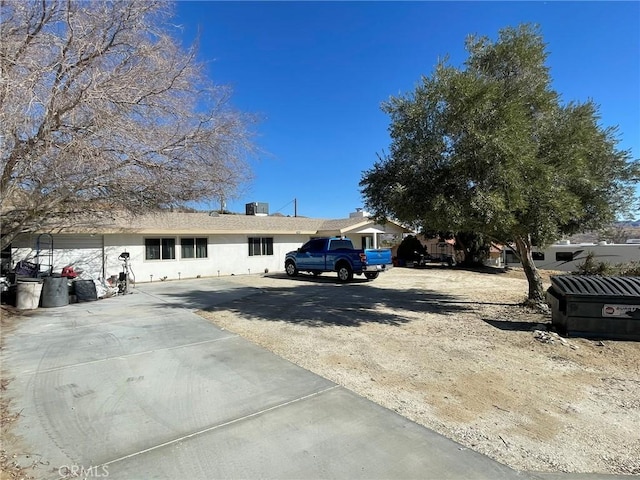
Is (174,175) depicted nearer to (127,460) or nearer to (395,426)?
(127,460)

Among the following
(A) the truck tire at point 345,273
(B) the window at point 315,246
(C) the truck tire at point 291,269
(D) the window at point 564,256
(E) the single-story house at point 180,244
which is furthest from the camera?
(D) the window at point 564,256

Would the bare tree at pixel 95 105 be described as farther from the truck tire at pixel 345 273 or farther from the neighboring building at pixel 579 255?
the neighboring building at pixel 579 255

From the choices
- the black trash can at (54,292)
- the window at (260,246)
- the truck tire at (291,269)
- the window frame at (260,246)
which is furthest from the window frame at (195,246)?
the black trash can at (54,292)

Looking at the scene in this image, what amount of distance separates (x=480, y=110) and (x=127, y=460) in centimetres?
834

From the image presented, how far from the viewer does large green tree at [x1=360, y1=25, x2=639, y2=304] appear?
26.0 feet

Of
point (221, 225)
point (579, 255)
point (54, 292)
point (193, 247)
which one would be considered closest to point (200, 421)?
point (54, 292)

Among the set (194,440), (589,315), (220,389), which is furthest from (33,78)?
(589,315)

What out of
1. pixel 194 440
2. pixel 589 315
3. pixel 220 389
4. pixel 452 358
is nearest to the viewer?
pixel 194 440

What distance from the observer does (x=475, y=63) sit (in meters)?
9.98

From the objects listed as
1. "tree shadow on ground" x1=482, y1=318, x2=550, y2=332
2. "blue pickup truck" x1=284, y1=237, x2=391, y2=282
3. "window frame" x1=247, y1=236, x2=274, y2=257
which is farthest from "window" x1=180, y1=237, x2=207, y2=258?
"tree shadow on ground" x1=482, y1=318, x2=550, y2=332

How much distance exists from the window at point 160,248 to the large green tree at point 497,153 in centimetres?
1263

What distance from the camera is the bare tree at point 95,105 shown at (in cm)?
590

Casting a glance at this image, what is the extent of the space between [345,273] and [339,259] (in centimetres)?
81

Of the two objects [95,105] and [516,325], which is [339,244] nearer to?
[516,325]
